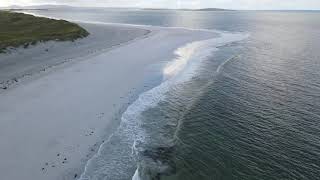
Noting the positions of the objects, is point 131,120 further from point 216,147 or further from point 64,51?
point 64,51

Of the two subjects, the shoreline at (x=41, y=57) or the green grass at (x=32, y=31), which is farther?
the green grass at (x=32, y=31)

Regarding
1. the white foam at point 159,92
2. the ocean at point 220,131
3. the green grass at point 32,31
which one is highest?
the ocean at point 220,131

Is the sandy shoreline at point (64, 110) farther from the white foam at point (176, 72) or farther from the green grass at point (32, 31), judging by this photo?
the green grass at point (32, 31)

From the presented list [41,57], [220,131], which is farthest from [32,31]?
[220,131]

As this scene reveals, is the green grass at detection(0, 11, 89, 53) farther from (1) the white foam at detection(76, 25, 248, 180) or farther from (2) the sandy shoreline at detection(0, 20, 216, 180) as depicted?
(1) the white foam at detection(76, 25, 248, 180)

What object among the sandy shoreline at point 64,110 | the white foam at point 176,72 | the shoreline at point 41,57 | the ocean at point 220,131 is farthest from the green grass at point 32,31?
the ocean at point 220,131

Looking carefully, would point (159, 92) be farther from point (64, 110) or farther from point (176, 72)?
point (64, 110)

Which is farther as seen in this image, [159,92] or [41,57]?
[41,57]
